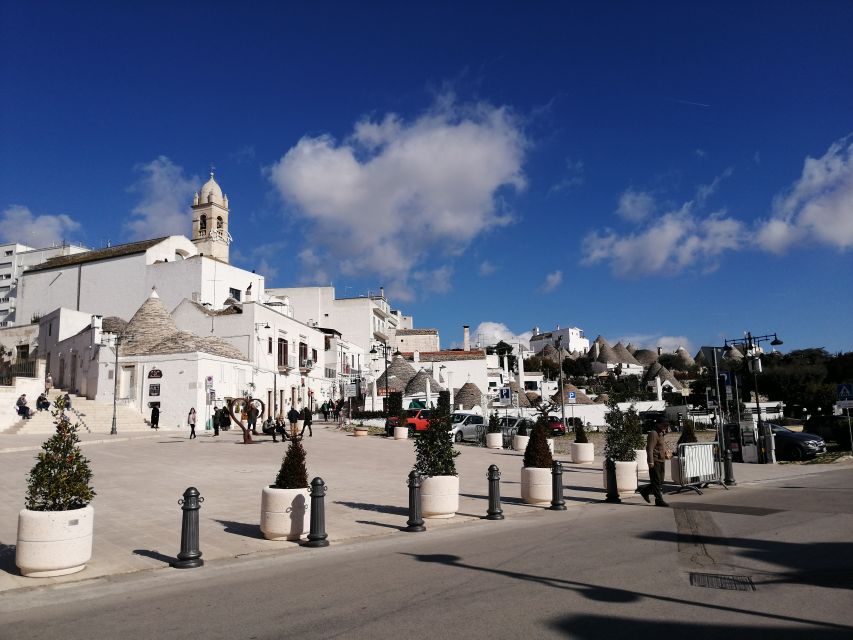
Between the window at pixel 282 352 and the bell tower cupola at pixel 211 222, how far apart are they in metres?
29.2

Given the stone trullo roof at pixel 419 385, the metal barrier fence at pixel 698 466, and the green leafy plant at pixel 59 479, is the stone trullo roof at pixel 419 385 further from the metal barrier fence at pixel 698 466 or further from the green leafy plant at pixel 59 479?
the green leafy plant at pixel 59 479

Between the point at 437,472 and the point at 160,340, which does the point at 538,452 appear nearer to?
the point at 437,472

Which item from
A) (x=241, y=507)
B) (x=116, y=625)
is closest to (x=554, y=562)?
(x=116, y=625)

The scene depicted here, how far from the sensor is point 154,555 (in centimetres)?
830

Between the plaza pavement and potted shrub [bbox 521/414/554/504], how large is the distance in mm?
336

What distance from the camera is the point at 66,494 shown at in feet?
24.0

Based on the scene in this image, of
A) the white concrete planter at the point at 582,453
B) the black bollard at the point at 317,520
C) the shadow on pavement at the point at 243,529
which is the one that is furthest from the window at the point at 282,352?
the black bollard at the point at 317,520

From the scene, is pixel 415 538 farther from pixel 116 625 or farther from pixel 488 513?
pixel 116 625

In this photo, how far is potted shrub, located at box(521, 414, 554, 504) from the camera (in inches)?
510

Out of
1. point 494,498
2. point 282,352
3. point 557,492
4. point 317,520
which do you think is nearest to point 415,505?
point 494,498

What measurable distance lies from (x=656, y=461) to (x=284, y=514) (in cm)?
765

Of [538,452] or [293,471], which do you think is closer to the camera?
[293,471]

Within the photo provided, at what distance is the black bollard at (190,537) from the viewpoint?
25.3 ft

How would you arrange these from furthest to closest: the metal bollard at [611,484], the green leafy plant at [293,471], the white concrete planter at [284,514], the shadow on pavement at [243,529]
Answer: the metal bollard at [611,484] < the shadow on pavement at [243,529] < the green leafy plant at [293,471] < the white concrete planter at [284,514]
